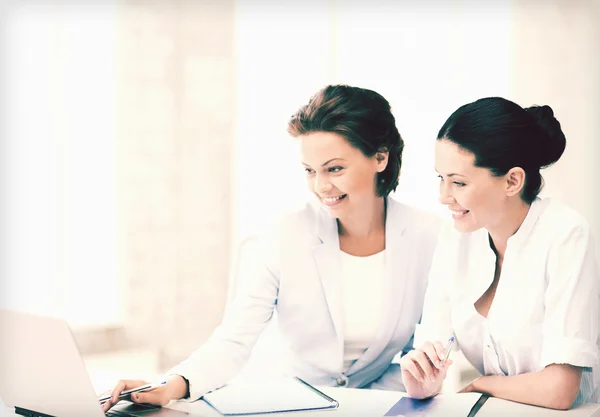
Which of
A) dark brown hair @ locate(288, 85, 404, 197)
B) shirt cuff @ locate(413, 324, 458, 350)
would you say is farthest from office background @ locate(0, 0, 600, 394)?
shirt cuff @ locate(413, 324, 458, 350)

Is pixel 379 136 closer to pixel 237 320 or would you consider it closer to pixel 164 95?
pixel 237 320

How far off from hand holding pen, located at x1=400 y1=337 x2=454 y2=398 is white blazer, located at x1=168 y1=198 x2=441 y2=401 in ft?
1.13

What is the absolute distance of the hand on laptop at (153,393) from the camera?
141 centimetres

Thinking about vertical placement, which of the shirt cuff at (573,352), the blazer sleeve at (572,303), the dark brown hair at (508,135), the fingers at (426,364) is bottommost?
the fingers at (426,364)

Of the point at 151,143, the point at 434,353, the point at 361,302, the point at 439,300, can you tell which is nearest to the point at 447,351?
the point at 434,353

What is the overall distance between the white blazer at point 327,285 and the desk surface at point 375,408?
0.34 m

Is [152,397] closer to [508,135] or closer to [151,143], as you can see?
[508,135]

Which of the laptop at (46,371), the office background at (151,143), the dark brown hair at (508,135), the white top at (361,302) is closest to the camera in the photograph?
the laptop at (46,371)

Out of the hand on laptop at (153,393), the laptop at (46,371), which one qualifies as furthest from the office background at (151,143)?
the laptop at (46,371)

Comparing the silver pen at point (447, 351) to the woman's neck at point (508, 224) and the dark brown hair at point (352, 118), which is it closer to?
the woman's neck at point (508, 224)

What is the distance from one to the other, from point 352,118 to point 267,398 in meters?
0.70

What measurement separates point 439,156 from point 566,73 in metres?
0.69

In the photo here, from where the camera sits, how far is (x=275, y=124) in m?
2.73

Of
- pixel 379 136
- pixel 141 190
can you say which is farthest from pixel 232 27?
pixel 379 136
